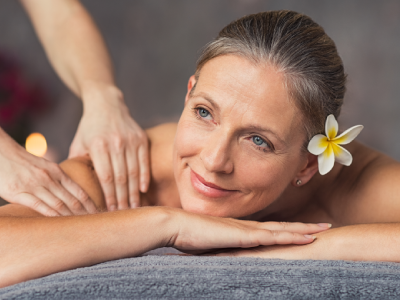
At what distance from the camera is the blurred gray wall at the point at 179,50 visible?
3.16 metres

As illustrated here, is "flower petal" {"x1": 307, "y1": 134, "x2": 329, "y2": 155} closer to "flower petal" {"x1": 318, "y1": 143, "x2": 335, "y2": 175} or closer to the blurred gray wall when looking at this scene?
"flower petal" {"x1": 318, "y1": 143, "x2": 335, "y2": 175}

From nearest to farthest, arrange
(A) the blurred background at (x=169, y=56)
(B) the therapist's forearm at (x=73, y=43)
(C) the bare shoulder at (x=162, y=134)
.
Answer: (C) the bare shoulder at (x=162, y=134), (B) the therapist's forearm at (x=73, y=43), (A) the blurred background at (x=169, y=56)

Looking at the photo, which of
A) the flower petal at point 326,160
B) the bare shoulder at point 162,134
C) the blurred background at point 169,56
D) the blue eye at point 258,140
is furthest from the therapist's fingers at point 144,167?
the blurred background at point 169,56

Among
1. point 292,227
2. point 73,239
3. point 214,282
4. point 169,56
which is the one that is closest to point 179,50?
point 169,56

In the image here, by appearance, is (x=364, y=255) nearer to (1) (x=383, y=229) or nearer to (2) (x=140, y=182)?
(1) (x=383, y=229)

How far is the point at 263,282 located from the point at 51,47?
171 centimetres

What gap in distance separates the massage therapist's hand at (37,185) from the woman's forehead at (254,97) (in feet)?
1.62

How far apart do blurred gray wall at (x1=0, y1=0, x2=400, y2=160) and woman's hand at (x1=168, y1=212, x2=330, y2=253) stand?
2069 mm

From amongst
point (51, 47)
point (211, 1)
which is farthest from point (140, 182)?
point (211, 1)

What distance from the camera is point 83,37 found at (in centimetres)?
200

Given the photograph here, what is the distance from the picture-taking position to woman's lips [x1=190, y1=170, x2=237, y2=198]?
52.7 inches

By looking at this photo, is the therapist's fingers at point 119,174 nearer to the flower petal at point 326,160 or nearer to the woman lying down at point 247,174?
the woman lying down at point 247,174

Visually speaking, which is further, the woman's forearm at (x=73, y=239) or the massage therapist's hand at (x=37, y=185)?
the massage therapist's hand at (x=37, y=185)

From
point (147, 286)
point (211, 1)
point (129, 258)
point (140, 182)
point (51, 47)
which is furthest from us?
point (211, 1)
